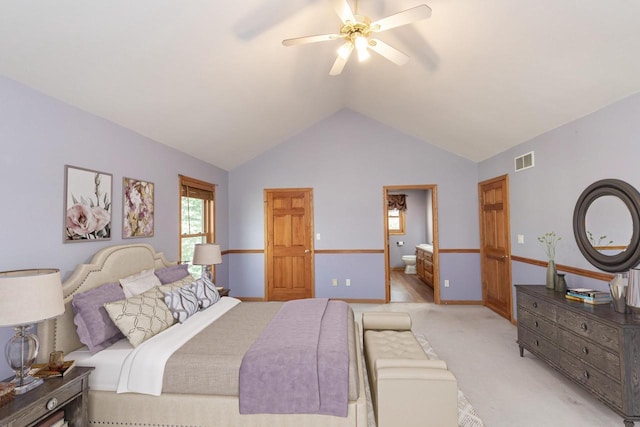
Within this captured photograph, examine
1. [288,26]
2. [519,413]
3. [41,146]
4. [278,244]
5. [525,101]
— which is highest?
[288,26]

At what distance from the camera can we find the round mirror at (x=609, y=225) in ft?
7.79

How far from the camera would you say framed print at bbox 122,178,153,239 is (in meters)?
2.99

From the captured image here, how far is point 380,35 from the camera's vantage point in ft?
9.61

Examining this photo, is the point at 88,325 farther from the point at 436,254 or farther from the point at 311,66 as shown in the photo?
the point at 436,254

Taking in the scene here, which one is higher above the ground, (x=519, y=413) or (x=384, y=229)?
(x=384, y=229)

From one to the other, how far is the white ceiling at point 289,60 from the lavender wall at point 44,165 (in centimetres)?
14

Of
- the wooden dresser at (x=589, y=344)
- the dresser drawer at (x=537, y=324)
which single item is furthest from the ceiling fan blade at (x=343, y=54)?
the dresser drawer at (x=537, y=324)

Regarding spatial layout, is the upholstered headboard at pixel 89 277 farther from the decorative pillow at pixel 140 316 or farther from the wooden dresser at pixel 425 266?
the wooden dresser at pixel 425 266

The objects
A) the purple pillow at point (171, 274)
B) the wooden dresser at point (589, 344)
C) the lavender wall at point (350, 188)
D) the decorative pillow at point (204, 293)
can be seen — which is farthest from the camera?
the lavender wall at point (350, 188)

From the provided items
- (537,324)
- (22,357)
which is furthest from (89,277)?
(537,324)

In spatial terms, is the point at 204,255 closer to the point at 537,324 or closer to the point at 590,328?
the point at 537,324

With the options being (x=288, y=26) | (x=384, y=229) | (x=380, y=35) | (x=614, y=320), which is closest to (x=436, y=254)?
(x=384, y=229)

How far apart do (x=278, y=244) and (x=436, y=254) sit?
2.75 meters

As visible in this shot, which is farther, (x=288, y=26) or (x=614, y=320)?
(x=288, y=26)
